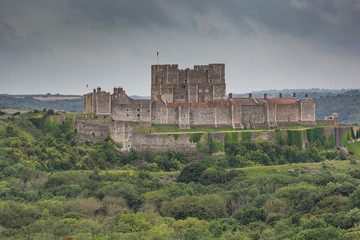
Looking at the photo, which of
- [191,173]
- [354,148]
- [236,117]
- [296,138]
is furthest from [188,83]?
[354,148]

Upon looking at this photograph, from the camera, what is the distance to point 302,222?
39844 millimetres

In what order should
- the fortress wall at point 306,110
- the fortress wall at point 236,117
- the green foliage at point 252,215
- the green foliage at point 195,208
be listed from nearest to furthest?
the green foliage at point 252,215 → the green foliage at point 195,208 → the fortress wall at point 236,117 → the fortress wall at point 306,110

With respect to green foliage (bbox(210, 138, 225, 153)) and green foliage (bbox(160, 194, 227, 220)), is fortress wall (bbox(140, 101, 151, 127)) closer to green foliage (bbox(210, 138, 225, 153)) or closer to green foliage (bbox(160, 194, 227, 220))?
green foliage (bbox(210, 138, 225, 153))

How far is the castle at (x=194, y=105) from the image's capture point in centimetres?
6806

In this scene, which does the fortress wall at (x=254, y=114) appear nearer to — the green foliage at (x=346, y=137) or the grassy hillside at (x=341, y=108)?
the green foliage at (x=346, y=137)

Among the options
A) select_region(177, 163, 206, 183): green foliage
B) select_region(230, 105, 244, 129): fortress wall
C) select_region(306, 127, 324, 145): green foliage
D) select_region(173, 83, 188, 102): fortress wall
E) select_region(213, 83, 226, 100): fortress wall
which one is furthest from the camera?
select_region(213, 83, 226, 100): fortress wall

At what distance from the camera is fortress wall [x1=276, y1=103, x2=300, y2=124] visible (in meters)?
72.5

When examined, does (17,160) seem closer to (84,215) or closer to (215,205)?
(84,215)

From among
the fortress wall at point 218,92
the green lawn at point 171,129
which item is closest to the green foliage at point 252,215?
the green lawn at point 171,129

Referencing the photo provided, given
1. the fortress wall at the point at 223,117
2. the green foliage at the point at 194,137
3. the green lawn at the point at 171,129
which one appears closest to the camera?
the green foliage at the point at 194,137

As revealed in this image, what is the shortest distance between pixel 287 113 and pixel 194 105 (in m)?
13.0

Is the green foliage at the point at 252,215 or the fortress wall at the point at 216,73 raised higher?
the fortress wall at the point at 216,73

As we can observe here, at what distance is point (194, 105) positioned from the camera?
228 ft

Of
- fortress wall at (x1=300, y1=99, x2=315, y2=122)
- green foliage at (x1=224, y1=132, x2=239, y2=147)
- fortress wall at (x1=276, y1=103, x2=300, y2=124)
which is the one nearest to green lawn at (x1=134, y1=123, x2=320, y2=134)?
green foliage at (x1=224, y1=132, x2=239, y2=147)
